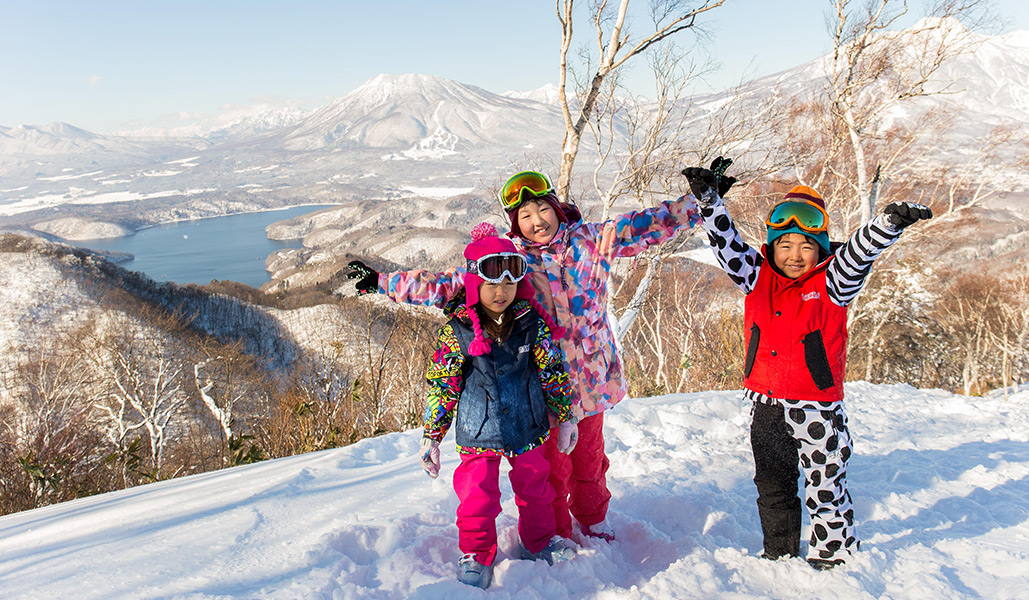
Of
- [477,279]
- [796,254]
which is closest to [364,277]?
[477,279]

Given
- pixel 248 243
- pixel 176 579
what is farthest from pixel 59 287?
pixel 248 243

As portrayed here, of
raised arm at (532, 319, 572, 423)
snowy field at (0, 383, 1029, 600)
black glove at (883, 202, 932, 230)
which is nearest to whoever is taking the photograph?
black glove at (883, 202, 932, 230)

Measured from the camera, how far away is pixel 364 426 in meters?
9.06

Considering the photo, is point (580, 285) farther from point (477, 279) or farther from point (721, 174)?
point (721, 174)

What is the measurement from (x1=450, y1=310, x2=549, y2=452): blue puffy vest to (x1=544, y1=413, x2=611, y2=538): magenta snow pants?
1.14ft

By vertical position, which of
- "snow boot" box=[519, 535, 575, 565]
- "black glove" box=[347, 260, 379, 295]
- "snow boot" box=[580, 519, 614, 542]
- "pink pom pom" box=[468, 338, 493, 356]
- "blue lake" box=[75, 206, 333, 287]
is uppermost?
"black glove" box=[347, 260, 379, 295]

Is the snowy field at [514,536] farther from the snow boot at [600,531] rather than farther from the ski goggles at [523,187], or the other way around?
the ski goggles at [523,187]

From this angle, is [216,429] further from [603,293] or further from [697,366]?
[603,293]

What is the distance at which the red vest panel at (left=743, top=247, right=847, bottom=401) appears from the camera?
2035mm

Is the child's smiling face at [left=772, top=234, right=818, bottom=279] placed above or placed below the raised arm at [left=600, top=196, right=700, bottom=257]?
below

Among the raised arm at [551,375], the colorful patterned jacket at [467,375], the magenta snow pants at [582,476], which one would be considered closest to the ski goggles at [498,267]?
the colorful patterned jacket at [467,375]

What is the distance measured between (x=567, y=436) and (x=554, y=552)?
540 mm

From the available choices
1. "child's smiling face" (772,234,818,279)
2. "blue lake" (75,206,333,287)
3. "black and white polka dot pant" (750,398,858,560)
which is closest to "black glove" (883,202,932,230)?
"child's smiling face" (772,234,818,279)

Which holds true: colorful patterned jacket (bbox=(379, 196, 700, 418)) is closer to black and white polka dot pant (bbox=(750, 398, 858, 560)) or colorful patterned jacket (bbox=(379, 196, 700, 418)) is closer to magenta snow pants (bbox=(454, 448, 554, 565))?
magenta snow pants (bbox=(454, 448, 554, 565))
